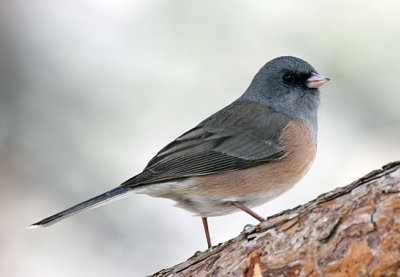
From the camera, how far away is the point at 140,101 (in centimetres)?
394

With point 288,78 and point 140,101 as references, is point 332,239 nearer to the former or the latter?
point 288,78

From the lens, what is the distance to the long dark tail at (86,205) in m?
2.67

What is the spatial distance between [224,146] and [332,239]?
1.36 m

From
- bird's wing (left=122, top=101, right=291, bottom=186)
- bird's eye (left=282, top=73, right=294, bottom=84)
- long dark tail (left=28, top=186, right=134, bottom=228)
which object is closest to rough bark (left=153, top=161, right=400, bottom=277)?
long dark tail (left=28, top=186, right=134, bottom=228)

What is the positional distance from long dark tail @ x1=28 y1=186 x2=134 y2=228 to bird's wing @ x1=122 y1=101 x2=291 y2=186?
9 cm

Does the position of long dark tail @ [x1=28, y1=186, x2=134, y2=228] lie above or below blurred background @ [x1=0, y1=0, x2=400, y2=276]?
below

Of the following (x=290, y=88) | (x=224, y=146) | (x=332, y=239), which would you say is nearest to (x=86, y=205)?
(x=224, y=146)

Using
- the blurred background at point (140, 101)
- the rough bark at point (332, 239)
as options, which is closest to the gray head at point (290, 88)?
the blurred background at point (140, 101)

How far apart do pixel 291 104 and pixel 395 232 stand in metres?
1.76

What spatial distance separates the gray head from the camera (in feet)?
11.4

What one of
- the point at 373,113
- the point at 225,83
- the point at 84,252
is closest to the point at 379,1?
the point at 373,113

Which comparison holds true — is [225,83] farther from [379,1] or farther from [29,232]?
[29,232]

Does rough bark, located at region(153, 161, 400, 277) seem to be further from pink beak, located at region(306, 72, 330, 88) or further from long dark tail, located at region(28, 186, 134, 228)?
pink beak, located at region(306, 72, 330, 88)

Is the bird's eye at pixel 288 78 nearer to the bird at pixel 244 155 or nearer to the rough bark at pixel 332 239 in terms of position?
the bird at pixel 244 155
